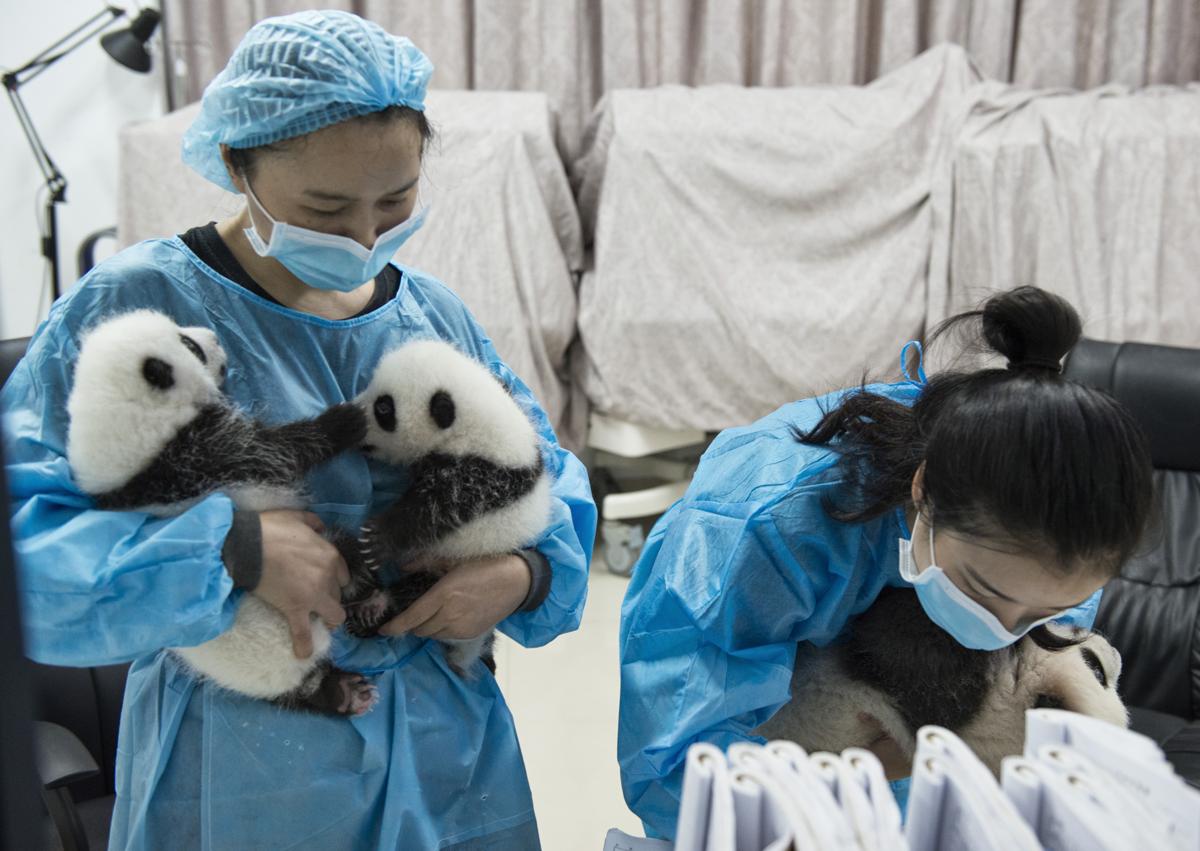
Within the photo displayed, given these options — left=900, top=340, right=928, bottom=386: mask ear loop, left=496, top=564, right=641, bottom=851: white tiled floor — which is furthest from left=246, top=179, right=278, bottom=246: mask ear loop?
left=496, top=564, right=641, bottom=851: white tiled floor

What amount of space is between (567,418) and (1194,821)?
2820 mm

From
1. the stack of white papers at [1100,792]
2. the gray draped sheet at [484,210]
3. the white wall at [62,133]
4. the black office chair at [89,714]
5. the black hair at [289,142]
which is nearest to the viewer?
the stack of white papers at [1100,792]

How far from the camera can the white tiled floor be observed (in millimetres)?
2160

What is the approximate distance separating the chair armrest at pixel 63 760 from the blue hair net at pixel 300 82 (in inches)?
31.4

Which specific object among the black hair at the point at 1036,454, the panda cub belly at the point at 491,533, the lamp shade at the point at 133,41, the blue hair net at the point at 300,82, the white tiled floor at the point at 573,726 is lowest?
the white tiled floor at the point at 573,726

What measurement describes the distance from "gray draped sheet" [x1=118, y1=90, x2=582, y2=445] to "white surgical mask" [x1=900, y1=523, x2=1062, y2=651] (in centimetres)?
198

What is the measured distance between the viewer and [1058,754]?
2.04 ft

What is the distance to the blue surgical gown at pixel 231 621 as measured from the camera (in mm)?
844

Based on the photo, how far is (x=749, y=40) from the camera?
134 inches

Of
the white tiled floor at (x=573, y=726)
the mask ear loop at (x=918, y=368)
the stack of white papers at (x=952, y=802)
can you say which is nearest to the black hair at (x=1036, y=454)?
the mask ear loop at (x=918, y=368)

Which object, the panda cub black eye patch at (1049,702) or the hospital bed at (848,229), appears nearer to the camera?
the panda cub black eye patch at (1049,702)

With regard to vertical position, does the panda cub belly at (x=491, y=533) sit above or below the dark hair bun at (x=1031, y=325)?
below

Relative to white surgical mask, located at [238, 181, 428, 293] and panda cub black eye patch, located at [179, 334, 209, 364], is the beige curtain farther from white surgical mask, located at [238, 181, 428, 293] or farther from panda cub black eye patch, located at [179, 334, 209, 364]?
panda cub black eye patch, located at [179, 334, 209, 364]

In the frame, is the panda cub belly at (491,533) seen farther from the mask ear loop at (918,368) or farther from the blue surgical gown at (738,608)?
the mask ear loop at (918,368)
